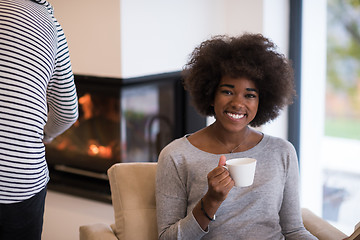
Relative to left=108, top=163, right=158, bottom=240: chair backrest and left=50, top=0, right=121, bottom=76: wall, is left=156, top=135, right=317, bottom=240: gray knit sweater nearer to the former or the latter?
left=108, top=163, right=158, bottom=240: chair backrest

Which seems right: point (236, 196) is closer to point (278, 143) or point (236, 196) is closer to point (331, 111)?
point (278, 143)

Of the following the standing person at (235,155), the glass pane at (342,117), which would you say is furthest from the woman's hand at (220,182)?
the glass pane at (342,117)

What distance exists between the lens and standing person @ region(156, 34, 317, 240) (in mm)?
1712

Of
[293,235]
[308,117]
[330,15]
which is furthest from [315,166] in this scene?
[293,235]

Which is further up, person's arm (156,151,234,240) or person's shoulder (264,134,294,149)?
person's shoulder (264,134,294,149)

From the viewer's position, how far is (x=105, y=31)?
3053mm

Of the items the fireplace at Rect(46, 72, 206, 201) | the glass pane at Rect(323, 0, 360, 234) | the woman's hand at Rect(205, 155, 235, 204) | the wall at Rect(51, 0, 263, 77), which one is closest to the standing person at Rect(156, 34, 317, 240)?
the woman's hand at Rect(205, 155, 235, 204)

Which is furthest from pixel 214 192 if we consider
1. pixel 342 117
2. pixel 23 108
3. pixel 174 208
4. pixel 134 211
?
pixel 342 117

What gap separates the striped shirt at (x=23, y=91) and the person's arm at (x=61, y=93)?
5 centimetres

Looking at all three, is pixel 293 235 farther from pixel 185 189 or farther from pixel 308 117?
pixel 308 117

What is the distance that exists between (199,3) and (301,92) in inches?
33.9

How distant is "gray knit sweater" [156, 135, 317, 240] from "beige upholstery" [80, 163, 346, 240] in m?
0.15

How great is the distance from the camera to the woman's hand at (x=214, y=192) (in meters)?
1.49

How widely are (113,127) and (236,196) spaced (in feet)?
5.37
